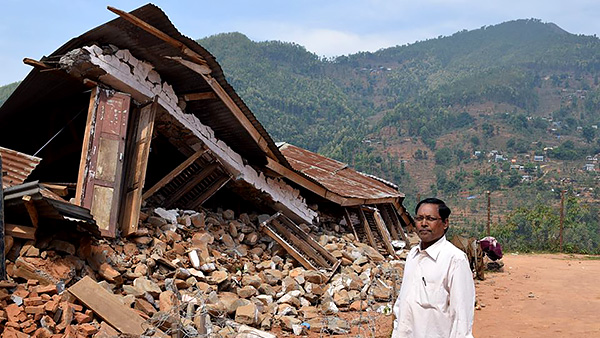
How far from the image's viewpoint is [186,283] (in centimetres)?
652

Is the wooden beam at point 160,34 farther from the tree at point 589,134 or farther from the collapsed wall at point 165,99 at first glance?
the tree at point 589,134

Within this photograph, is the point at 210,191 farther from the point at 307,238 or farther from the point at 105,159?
the point at 105,159

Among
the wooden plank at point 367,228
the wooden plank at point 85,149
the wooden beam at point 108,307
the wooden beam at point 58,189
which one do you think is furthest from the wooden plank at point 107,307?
the wooden plank at point 367,228

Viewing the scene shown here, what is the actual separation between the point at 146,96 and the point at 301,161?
6376 millimetres

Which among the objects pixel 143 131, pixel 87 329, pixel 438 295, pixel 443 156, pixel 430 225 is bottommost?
pixel 443 156

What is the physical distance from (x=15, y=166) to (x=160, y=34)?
222 cm

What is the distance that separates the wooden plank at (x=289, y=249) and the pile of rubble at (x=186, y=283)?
0.44 ft

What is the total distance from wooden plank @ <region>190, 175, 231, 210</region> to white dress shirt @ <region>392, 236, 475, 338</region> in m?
5.94

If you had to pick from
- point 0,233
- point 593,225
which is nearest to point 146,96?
point 0,233

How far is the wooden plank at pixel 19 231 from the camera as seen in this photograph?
516 cm

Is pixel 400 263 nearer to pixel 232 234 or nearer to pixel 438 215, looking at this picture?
pixel 232 234

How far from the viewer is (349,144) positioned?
180ft

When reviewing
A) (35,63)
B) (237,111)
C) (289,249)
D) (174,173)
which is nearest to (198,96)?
(237,111)

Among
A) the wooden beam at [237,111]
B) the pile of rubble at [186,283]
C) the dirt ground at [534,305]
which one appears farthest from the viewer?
the wooden beam at [237,111]
